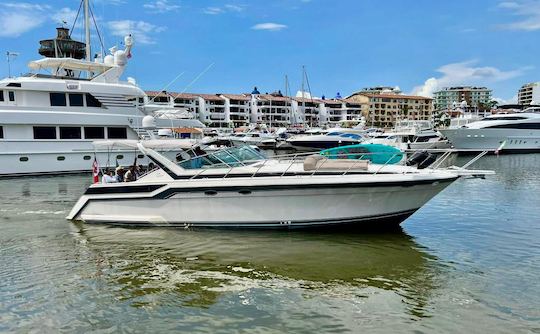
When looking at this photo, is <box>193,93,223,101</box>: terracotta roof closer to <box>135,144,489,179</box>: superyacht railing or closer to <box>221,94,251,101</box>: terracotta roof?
<box>221,94,251,101</box>: terracotta roof

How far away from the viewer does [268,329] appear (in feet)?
19.1

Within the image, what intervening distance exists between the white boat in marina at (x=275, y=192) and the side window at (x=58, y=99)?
51.8ft

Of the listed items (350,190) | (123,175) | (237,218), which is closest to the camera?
(350,190)

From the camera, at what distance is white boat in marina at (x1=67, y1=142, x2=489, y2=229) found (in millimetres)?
9750

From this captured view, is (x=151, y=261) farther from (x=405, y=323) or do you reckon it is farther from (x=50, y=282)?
(x=405, y=323)

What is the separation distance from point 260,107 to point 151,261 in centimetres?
10531

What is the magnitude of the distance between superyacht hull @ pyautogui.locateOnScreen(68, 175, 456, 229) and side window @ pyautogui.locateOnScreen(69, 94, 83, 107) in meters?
15.9

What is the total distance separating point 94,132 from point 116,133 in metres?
1.28

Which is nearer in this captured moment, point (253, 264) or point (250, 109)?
point (253, 264)

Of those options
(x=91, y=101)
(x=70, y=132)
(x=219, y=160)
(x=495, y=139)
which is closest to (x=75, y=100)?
(x=91, y=101)

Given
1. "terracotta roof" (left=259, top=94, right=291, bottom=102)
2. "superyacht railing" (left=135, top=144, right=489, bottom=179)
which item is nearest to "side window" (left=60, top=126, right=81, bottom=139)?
"superyacht railing" (left=135, top=144, right=489, bottom=179)

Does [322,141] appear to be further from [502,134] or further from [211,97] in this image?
[211,97]

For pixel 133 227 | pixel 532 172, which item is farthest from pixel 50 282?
pixel 532 172

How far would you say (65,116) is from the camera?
24203 millimetres
